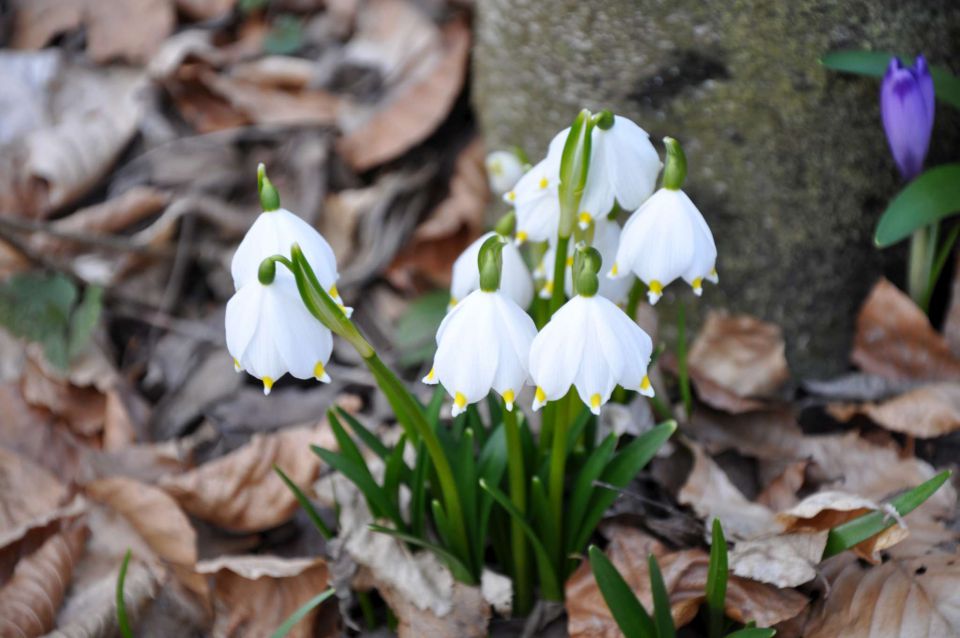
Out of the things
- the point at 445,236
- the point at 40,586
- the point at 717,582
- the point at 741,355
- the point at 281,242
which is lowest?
the point at 40,586

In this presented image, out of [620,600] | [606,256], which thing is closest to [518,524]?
[620,600]

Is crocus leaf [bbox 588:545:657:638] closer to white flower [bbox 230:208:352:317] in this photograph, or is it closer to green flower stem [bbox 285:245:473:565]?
green flower stem [bbox 285:245:473:565]

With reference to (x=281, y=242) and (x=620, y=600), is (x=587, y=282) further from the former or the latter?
(x=620, y=600)

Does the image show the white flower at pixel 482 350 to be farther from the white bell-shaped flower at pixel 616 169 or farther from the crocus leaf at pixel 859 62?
the crocus leaf at pixel 859 62

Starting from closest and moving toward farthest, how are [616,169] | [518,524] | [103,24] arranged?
1. [616,169]
2. [518,524]
3. [103,24]

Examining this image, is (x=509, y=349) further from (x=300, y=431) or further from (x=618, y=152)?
(x=300, y=431)

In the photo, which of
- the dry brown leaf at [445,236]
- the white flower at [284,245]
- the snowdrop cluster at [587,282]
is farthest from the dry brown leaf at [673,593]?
the dry brown leaf at [445,236]

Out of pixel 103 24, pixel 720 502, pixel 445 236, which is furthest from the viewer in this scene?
pixel 103 24
